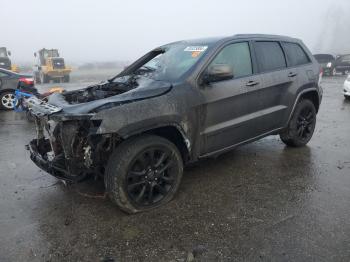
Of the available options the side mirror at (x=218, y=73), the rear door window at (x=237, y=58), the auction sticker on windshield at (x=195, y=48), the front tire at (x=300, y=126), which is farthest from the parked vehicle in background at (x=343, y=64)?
the side mirror at (x=218, y=73)

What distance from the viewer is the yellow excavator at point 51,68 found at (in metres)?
27.2

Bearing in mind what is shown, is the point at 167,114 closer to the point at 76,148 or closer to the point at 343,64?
the point at 76,148

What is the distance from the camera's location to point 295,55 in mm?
5328

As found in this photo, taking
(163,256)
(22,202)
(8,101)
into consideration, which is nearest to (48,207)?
(22,202)

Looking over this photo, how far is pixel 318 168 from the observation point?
188 inches

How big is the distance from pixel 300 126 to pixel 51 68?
25.3 metres

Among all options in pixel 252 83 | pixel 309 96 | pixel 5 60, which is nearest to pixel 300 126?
pixel 309 96

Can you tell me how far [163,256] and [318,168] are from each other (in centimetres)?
289

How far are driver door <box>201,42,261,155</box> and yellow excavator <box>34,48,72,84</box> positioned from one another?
25132 mm

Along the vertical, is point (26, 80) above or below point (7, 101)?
above

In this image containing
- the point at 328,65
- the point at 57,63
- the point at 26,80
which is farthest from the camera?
the point at 57,63

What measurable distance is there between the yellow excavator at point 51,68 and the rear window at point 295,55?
2462cm

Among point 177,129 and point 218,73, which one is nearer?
point 177,129

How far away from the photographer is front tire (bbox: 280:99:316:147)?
532cm
